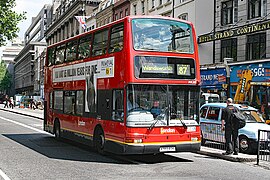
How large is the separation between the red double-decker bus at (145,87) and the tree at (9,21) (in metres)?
24.3

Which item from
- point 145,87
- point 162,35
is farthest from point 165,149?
point 162,35

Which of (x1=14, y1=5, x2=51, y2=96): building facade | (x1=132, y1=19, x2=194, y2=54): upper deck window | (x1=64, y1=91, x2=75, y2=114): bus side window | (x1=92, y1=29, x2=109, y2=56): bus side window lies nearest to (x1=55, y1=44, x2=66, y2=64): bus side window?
(x1=64, y1=91, x2=75, y2=114): bus side window

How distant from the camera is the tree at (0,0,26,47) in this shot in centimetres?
3700

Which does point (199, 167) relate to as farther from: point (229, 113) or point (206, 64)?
point (206, 64)

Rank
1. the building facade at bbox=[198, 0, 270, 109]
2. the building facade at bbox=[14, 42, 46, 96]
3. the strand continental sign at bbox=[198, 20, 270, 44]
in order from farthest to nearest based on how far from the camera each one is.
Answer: the building facade at bbox=[14, 42, 46, 96] → the building facade at bbox=[198, 0, 270, 109] → the strand continental sign at bbox=[198, 20, 270, 44]

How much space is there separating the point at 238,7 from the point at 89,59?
16887 mm

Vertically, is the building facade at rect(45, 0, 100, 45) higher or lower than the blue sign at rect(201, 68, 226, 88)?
higher

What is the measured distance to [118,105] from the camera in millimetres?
12969

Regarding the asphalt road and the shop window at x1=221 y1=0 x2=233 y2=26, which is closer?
the asphalt road

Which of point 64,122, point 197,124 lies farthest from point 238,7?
point 197,124

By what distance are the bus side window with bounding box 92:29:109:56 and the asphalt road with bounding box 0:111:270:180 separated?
3340mm

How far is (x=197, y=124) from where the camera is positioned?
43.5ft

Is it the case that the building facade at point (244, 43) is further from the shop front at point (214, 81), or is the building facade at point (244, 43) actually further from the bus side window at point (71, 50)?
the bus side window at point (71, 50)

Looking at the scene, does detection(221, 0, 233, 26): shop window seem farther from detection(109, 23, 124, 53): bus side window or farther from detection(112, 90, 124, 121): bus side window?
detection(112, 90, 124, 121): bus side window
